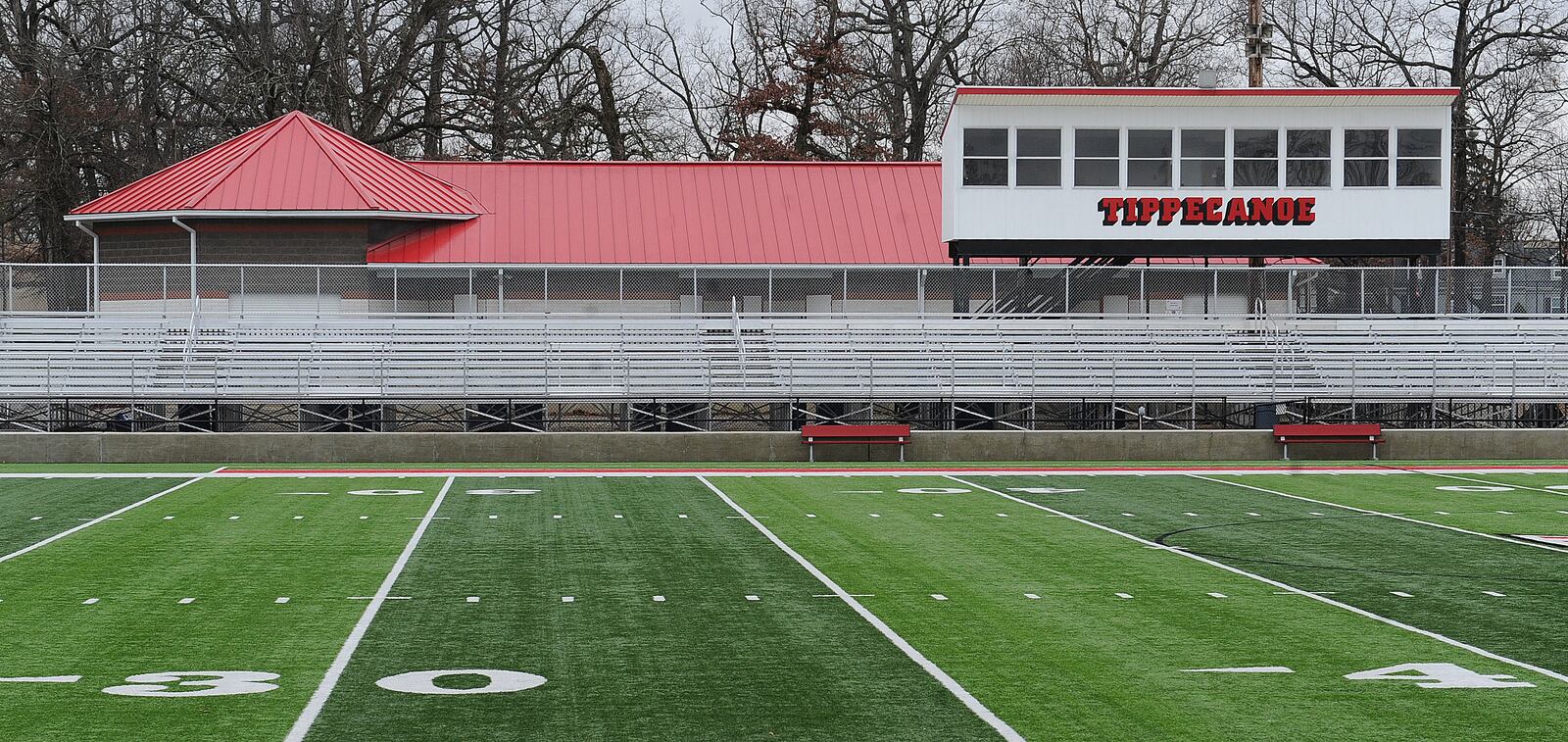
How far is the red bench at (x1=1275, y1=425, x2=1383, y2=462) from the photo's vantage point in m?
24.3

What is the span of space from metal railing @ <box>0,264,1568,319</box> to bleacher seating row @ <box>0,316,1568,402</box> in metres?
0.43

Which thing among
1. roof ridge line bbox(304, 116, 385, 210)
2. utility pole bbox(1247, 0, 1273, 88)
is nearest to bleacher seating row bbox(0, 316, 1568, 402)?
roof ridge line bbox(304, 116, 385, 210)

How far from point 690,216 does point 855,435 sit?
13.8 m

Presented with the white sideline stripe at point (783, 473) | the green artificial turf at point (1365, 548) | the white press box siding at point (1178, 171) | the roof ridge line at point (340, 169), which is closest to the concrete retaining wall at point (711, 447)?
the white sideline stripe at point (783, 473)

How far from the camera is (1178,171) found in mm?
29188

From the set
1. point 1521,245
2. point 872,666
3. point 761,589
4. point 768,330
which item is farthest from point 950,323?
point 1521,245

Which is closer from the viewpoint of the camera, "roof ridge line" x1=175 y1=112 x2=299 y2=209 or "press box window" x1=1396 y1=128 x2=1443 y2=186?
"press box window" x1=1396 y1=128 x2=1443 y2=186

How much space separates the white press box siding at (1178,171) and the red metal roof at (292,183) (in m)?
12.2

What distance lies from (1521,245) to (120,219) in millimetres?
44965

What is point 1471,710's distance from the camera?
23.7ft

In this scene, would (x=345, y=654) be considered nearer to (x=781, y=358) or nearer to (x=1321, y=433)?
(x=781, y=358)

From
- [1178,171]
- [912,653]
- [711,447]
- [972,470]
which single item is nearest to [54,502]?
[711,447]

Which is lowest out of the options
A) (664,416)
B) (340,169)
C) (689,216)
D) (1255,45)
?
(664,416)

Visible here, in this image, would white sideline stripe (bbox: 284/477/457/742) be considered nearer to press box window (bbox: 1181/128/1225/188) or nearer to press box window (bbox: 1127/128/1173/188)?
press box window (bbox: 1127/128/1173/188)
